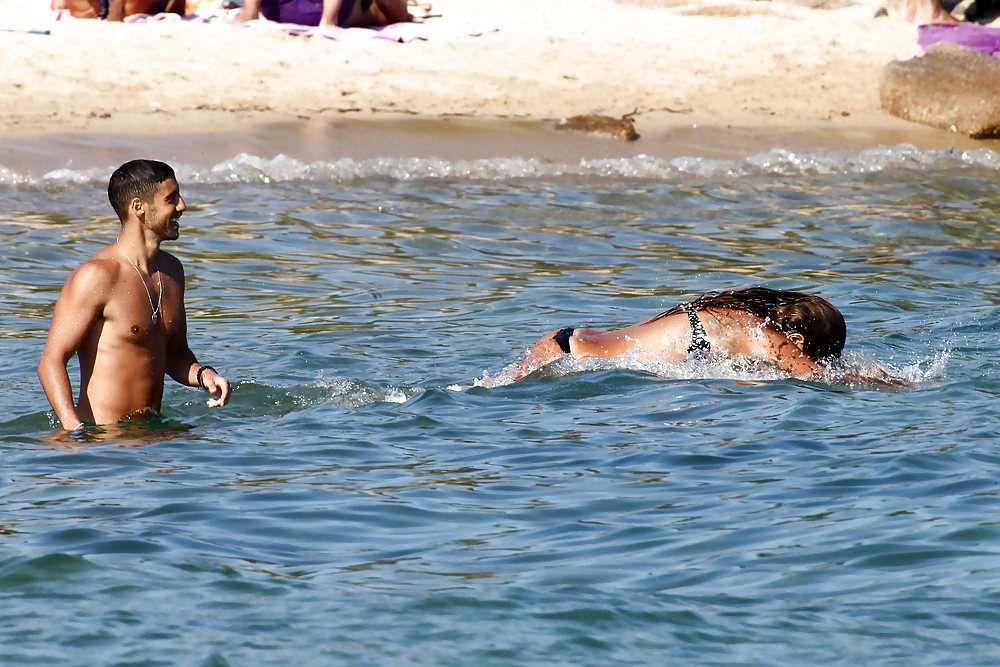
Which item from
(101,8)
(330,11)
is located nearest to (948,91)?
(330,11)

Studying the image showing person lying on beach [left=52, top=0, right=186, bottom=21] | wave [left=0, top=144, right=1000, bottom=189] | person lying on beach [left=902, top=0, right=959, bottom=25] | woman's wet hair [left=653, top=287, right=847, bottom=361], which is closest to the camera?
woman's wet hair [left=653, top=287, right=847, bottom=361]

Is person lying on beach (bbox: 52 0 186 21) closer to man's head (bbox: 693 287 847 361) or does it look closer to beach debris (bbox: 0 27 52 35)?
beach debris (bbox: 0 27 52 35)

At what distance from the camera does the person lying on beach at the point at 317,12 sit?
1672 centimetres

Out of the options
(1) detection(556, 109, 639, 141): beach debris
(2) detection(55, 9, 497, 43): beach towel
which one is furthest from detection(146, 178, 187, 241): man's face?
(2) detection(55, 9, 497, 43): beach towel

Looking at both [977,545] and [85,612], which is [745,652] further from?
[85,612]

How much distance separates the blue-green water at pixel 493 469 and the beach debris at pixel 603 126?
2.96 meters

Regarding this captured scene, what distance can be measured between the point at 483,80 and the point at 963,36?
18.7ft

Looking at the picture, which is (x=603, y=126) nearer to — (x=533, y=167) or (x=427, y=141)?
(x=533, y=167)

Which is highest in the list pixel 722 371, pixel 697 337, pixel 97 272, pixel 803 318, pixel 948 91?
pixel 948 91

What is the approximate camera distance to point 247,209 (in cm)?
1273

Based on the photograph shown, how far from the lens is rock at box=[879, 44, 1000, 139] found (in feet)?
53.2

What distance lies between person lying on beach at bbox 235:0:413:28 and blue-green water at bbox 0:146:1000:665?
4.79 meters

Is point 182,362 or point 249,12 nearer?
point 182,362

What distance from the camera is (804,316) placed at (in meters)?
7.58
